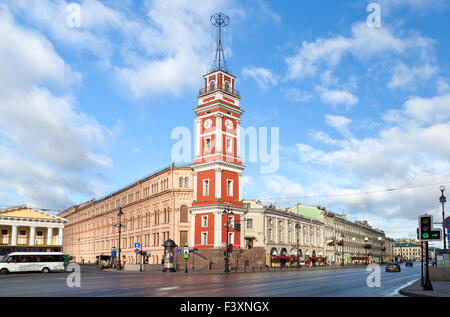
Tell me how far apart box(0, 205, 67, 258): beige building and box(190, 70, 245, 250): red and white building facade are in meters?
33.3

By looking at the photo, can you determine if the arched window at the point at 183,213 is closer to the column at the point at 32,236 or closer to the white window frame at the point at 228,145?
the white window frame at the point at 228,145

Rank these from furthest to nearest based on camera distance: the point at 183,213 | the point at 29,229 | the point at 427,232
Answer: the point at 29,229
the point at 183,213
the point at 427,232

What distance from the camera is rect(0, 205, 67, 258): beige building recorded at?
79250 millimetres

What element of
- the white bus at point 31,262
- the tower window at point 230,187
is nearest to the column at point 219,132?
the tower window at point 230,187

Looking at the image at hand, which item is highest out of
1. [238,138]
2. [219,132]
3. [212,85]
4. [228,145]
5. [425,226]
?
[212,85]

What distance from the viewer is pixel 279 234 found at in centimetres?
7944

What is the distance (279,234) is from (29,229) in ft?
156

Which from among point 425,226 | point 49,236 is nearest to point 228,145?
point 49,236

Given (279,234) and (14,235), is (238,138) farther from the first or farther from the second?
(14,235)

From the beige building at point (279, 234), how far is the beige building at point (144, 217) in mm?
10737

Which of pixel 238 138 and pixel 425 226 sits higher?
pixel 238 138

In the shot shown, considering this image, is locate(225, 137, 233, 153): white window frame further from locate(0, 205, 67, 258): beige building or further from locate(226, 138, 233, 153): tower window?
locate(0, 205, 67, 258): beige building

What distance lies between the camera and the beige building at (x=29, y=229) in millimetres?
79250
